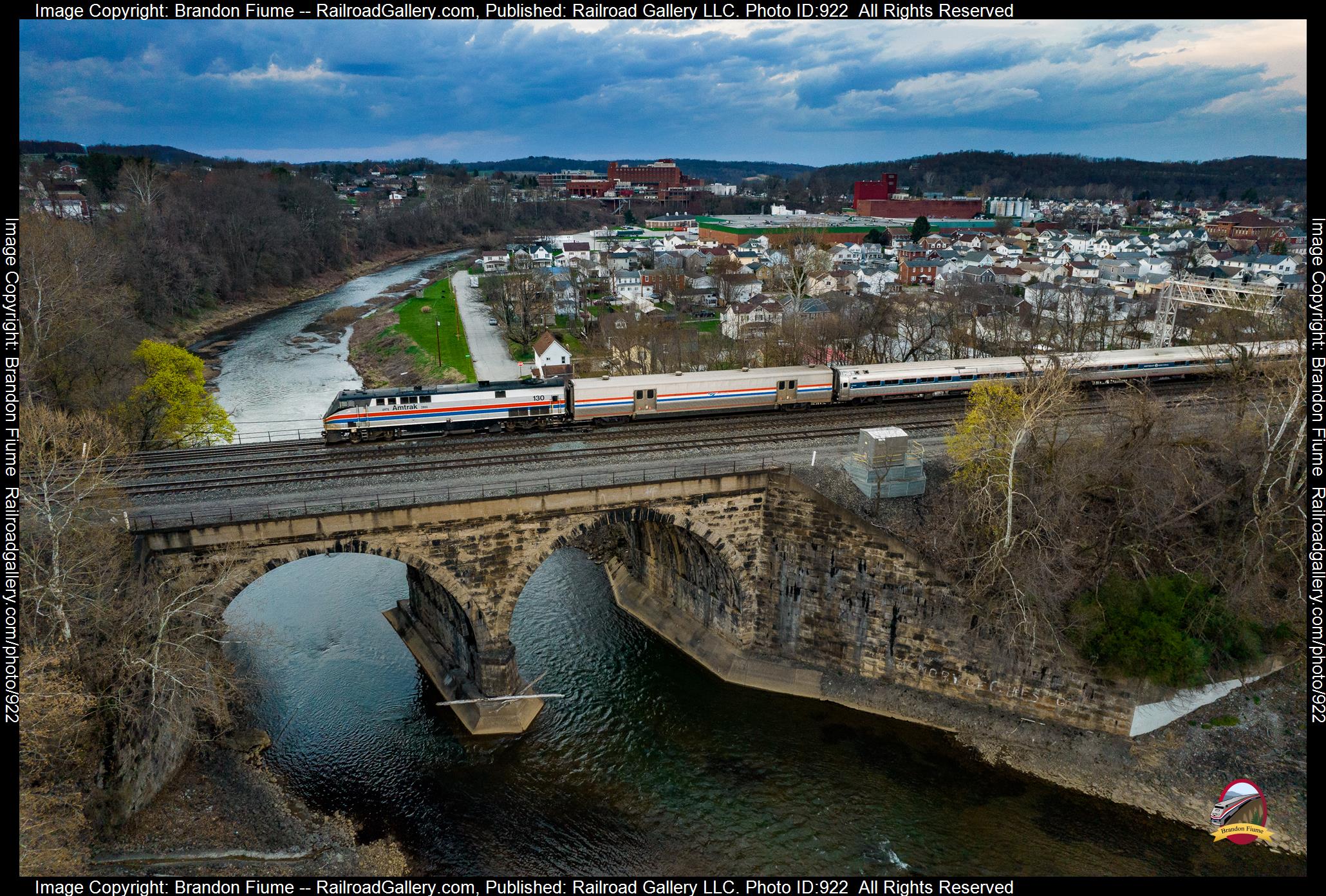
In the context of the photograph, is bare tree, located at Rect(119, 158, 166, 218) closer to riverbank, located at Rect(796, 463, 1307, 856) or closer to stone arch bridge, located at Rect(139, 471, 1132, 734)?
stone arch bridge, located at Rect(139, 471, 1132, 734)

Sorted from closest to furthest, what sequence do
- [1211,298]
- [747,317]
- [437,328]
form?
[1211,298] → [747,317] → [437,328]

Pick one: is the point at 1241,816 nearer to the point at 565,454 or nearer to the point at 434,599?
the point at 565,454

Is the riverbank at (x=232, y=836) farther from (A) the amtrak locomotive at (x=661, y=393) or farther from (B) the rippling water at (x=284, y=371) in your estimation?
(B) the rippling water at (x=284, y=371)

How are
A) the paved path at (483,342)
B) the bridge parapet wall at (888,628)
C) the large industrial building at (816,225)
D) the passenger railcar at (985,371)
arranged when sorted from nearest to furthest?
the bridge parapet wall at (888,628) → the passenger railcar at (985,371) → the paved path at (483,342) → the large industrial building at (816,225)

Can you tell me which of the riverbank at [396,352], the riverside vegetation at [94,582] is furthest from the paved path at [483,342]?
the riverside vegetation at [94,582]

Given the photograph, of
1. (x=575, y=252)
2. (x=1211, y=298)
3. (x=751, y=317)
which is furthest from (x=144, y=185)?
(x=1211, y=298)

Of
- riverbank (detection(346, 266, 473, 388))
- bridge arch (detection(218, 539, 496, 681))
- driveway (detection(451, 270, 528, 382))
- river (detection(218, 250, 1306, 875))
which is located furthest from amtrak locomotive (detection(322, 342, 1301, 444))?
riverbank (detection(346, 266, 473, 388))
